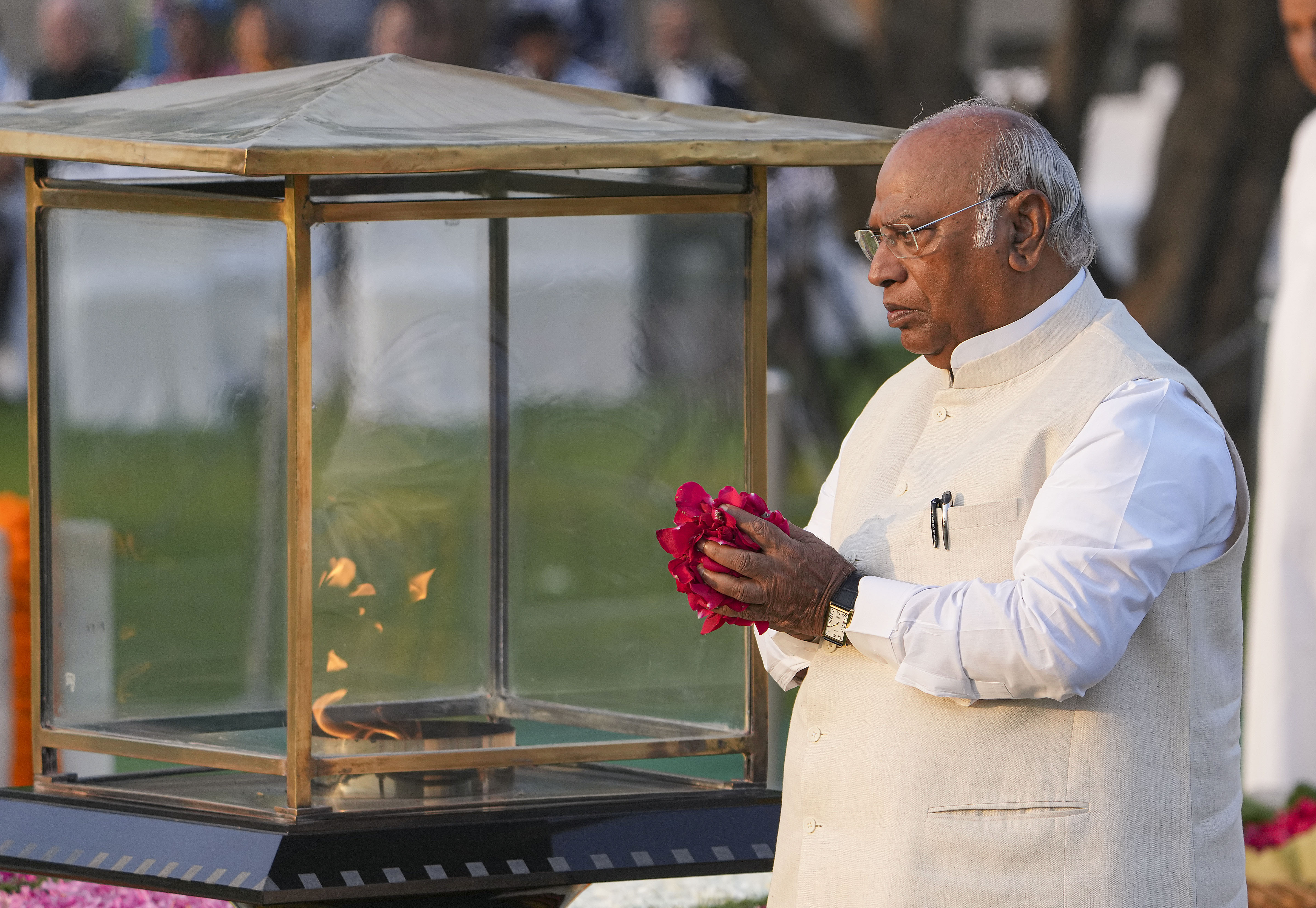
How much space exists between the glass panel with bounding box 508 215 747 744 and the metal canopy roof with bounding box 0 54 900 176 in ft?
0.82

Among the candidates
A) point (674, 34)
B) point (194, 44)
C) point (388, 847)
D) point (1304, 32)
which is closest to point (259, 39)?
point (194, 44)

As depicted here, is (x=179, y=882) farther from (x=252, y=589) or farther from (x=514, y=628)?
(x=514, y=628)

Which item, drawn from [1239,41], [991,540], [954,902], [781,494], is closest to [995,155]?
[991,540]

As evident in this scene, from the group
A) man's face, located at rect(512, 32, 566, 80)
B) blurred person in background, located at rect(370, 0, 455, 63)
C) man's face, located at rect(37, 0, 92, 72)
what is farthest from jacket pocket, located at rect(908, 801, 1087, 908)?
man's face, located at rect(512, 32, 566, 80)

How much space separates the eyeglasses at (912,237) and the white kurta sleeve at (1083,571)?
0.98ft

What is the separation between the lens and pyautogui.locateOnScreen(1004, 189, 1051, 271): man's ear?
7.50ft

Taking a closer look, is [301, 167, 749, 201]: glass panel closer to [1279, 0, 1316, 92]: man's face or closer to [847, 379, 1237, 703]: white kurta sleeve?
[847, 379, 1237, 703]: white kurta sleeve

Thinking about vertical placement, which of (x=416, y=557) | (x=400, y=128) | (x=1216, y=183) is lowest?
(x=416, y=557)

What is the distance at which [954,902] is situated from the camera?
2.28 meters

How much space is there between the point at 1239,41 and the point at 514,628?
4.97 metres

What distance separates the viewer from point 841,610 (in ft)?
7.48

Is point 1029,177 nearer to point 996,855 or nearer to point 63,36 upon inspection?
point 996,855

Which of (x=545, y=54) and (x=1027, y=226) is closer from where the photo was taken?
(x=1027, y=226)

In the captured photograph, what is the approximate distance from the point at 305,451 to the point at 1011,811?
4.17 ft
